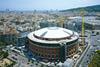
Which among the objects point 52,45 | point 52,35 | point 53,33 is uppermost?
point 53,33

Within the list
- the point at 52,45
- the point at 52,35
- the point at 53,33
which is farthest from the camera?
the point at 53,33

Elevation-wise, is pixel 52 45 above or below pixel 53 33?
below

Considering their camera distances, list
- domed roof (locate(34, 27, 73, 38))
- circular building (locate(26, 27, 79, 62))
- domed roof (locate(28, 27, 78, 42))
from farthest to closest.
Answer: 1. domed roof (locate(34, 27, 73, 38))
2. domed roof (locate(28, 27, 78, 42))
3. circular building (locate(26, 27, 79, 62))

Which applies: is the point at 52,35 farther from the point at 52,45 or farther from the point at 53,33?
the point at 52,45

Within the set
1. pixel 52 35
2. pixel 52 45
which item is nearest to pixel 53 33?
pixel 52 35

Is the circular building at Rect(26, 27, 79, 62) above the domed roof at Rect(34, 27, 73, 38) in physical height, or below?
below

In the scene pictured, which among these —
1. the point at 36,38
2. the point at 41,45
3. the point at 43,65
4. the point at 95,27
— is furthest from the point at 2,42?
the point at 95,27

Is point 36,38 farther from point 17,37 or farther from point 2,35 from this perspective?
point 2,35

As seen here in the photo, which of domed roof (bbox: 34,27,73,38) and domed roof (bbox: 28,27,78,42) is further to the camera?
domed roof (bbox: 34,27,73,38)
